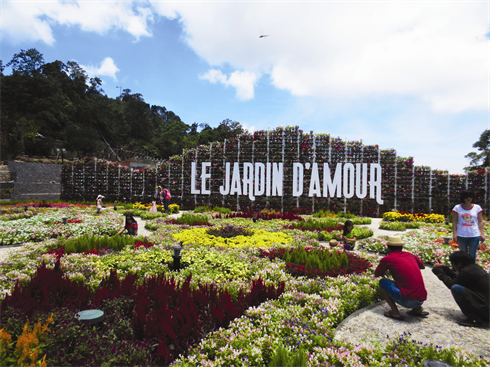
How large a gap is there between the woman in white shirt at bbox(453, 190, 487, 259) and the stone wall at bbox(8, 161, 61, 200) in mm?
27548

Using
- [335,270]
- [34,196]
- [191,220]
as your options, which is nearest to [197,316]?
[335,270]

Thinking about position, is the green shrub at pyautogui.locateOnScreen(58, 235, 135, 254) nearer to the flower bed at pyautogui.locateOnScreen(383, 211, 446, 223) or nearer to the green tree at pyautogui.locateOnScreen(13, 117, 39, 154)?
the flower bed at pyautogui.locateOnScreen(383, 211, 446, 223)

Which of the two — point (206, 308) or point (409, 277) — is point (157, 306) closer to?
point (206, 308)

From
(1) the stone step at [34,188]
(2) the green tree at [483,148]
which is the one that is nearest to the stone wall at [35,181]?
(1) the stone step at [34,188]

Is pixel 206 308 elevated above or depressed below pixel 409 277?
below

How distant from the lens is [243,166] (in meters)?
17.5

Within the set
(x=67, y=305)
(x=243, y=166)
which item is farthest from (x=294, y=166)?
(x=67, y=305)

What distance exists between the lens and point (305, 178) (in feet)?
55.7

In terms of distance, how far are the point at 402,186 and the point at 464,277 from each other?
13995mm

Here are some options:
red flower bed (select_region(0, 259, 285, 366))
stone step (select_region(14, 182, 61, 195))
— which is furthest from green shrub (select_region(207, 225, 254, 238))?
stone step (select_region(14, 182, 61, 195))

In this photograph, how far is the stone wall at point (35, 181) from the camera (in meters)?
23.4

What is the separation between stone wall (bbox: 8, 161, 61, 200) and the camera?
2339cm

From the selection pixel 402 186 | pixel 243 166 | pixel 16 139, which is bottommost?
pixel 402 186

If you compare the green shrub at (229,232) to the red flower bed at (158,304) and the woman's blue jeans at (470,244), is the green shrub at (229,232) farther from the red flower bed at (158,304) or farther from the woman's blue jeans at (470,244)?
the woman's blue jeans at (470,244)
